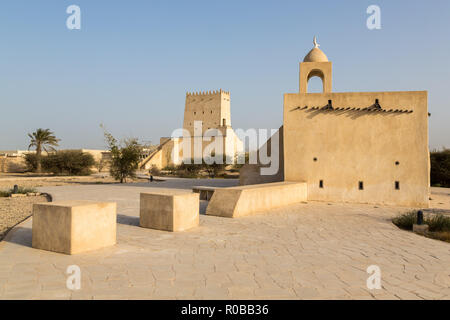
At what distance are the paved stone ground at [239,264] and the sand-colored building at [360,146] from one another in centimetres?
492

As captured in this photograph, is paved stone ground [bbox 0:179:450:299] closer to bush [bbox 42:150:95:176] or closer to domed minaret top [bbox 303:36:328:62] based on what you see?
domed minaret top [bbox 303:36:328:62]

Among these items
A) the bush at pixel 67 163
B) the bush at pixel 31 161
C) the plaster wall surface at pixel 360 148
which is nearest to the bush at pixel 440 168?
the plaster wall surface at pixel 360 148

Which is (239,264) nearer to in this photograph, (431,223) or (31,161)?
(431,223)

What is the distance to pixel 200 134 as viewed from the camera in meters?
56.3

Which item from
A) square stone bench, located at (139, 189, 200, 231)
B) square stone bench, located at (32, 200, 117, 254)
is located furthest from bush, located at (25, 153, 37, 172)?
square stone bench, located at (32, 200, 117, 254)

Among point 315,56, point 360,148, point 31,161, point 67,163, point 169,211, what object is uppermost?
point 315,56

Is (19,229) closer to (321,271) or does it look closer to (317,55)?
(321,271)

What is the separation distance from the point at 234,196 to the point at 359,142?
238 inches

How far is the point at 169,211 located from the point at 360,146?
8.36 m

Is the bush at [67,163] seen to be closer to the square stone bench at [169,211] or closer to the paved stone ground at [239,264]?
the paved stone ground at [239,264]

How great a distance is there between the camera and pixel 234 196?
912 centimetres

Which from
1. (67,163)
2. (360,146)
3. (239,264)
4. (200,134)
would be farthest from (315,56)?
(200,134)

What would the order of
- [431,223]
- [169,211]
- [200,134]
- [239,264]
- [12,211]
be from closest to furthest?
[239,264], [169,211], [431,223], [12,211], [200,134]
